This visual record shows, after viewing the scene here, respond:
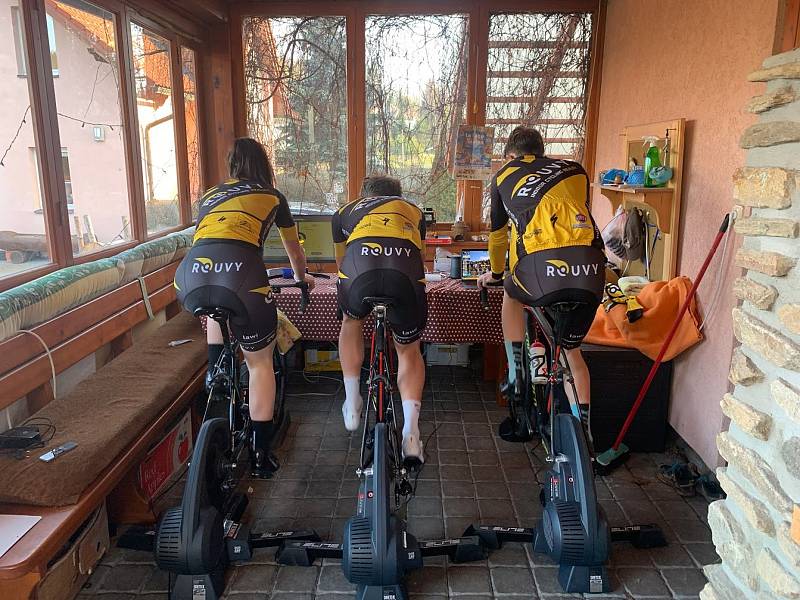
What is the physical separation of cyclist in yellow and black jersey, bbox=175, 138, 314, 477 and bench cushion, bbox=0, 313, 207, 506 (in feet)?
0.88

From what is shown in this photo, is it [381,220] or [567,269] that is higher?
[381,220]

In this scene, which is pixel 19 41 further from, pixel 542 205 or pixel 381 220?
pixel 542 205

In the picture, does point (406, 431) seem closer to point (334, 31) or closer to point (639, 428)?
point (639, 428)

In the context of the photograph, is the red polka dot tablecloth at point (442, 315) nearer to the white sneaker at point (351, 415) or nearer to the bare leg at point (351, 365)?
the bare leg at point (351, 365)

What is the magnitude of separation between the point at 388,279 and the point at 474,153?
7.52ft

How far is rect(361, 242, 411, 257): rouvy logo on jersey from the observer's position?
96.7 inches

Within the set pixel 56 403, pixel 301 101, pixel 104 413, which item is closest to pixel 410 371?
pixel 104 413

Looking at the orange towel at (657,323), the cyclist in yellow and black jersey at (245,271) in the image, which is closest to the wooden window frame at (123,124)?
the cyclist in yellow and black jersey at (245,271)

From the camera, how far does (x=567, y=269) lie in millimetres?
2412

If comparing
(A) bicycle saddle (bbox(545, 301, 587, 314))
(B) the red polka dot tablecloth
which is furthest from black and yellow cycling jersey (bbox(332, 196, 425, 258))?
(B) the red polka dot tablecloth

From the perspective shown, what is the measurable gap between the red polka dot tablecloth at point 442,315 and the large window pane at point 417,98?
54.1 inches

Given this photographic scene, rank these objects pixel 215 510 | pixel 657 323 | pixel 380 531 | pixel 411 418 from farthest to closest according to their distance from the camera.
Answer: pixel 657 323, pixel 411 418, pixel 215 510, pixel 380 531

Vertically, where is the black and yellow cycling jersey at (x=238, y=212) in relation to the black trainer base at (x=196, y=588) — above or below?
above

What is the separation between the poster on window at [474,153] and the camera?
14.5 feet
